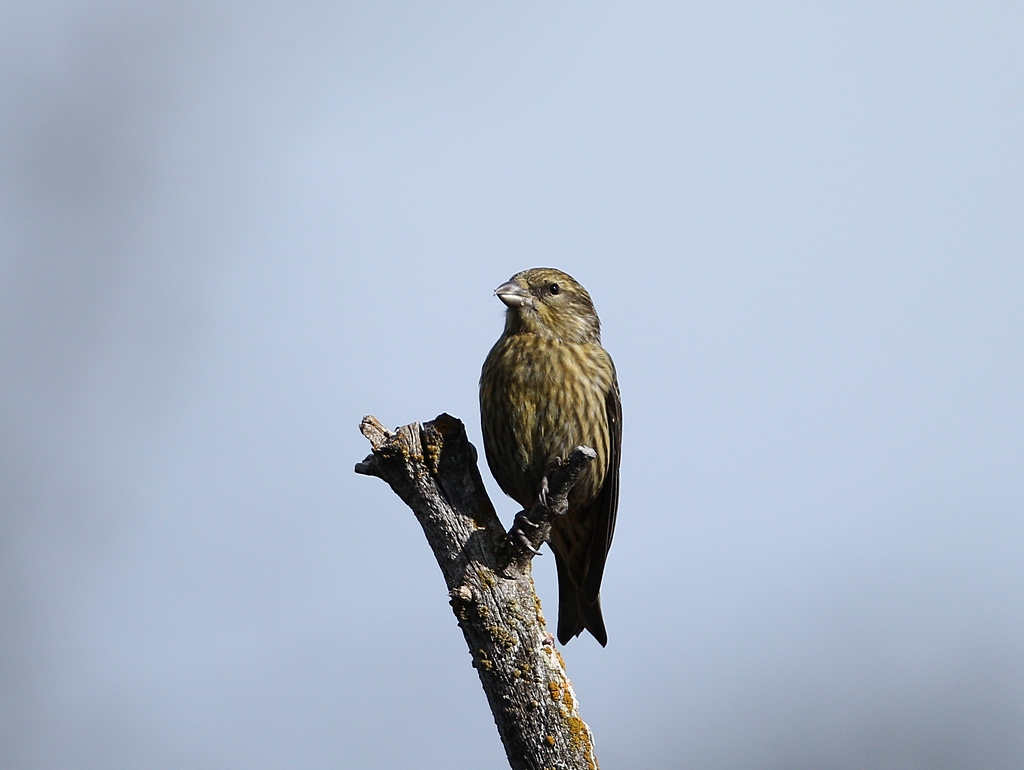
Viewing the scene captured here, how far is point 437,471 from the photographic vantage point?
4227 millimetres

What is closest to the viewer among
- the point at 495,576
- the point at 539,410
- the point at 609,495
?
the point at 495,576

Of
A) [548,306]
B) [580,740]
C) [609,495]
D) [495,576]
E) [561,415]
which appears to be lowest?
[580,740]

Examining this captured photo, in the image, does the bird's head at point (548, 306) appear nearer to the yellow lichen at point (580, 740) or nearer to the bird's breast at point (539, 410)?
the bird's breast at point (539, 410)

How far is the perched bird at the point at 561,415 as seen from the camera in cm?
565

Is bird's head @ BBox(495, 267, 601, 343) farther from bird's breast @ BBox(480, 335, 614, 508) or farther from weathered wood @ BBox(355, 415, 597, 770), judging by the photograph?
weathered wood @ BBox(355, 415, 597, 770)

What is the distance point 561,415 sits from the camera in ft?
18.6

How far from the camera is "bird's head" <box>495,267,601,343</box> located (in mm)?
5957

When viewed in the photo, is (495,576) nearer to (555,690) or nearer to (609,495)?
(555,690)

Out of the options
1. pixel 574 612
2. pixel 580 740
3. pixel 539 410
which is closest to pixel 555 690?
pixel 580 740

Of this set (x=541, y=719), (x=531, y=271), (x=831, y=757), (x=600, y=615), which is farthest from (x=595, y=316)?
(x=831, y=757)

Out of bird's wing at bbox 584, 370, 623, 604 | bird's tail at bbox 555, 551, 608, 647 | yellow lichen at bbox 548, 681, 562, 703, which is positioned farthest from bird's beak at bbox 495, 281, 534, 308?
yellow lichen at bbox 548, 681, 562, 703

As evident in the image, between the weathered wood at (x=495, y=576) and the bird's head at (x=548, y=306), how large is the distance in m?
1.69

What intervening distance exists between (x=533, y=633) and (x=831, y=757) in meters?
10.4

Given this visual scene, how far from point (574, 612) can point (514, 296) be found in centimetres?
148
